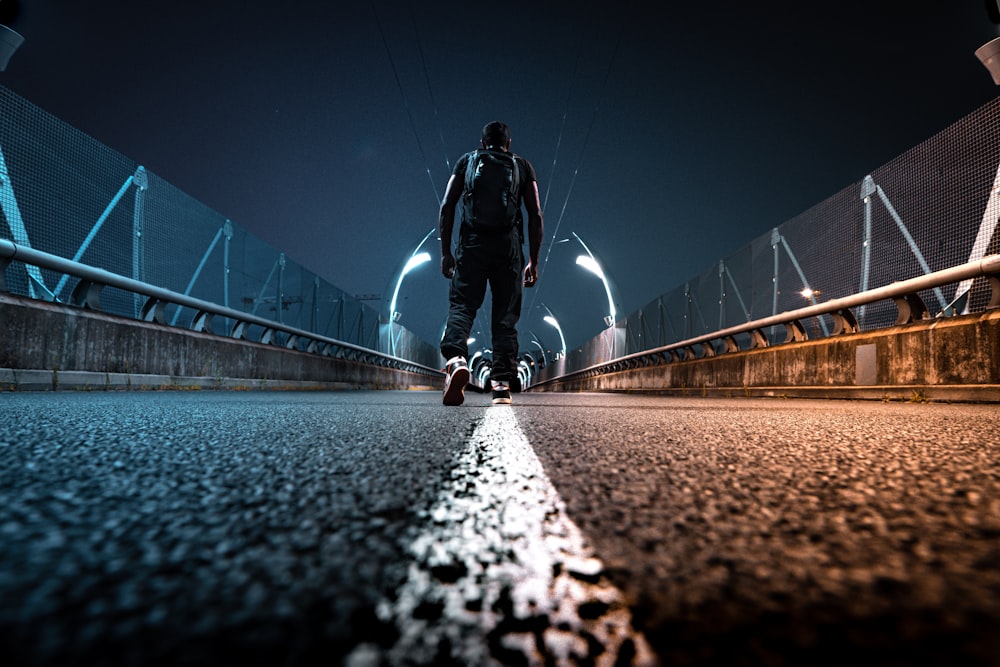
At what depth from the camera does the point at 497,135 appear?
6.15 meters

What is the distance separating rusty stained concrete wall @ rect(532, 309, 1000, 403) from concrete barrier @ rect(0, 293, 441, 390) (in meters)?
7.61

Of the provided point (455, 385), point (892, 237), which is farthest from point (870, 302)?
point (455, 385)

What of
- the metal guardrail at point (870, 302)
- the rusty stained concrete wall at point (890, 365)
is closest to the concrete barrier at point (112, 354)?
the rusty stained concrete wall at point (890, 365)

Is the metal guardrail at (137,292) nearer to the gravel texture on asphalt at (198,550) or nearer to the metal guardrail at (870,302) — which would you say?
the gravel texture on asphalt at (198,550)

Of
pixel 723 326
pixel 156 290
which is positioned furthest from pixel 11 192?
pixel 723 326

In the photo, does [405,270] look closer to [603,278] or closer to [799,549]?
[603,278]

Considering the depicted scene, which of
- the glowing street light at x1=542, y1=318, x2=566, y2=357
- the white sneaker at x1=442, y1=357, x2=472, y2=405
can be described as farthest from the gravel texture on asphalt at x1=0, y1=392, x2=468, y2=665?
the glowing street light at x1=542, y1=318, x2=566, y2=357

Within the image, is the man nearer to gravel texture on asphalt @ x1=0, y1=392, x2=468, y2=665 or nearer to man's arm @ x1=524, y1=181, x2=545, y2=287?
man's arm @ x1=524, y1=181, x2=545, y2=287

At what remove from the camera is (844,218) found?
939cm

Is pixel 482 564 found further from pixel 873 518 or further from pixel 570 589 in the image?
pixel 873 518

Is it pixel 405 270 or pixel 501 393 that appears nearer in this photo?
pixel 501 393

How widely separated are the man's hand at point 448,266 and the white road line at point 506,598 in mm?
5541

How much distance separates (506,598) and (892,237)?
9725mm

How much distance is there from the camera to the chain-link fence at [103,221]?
662 cm
